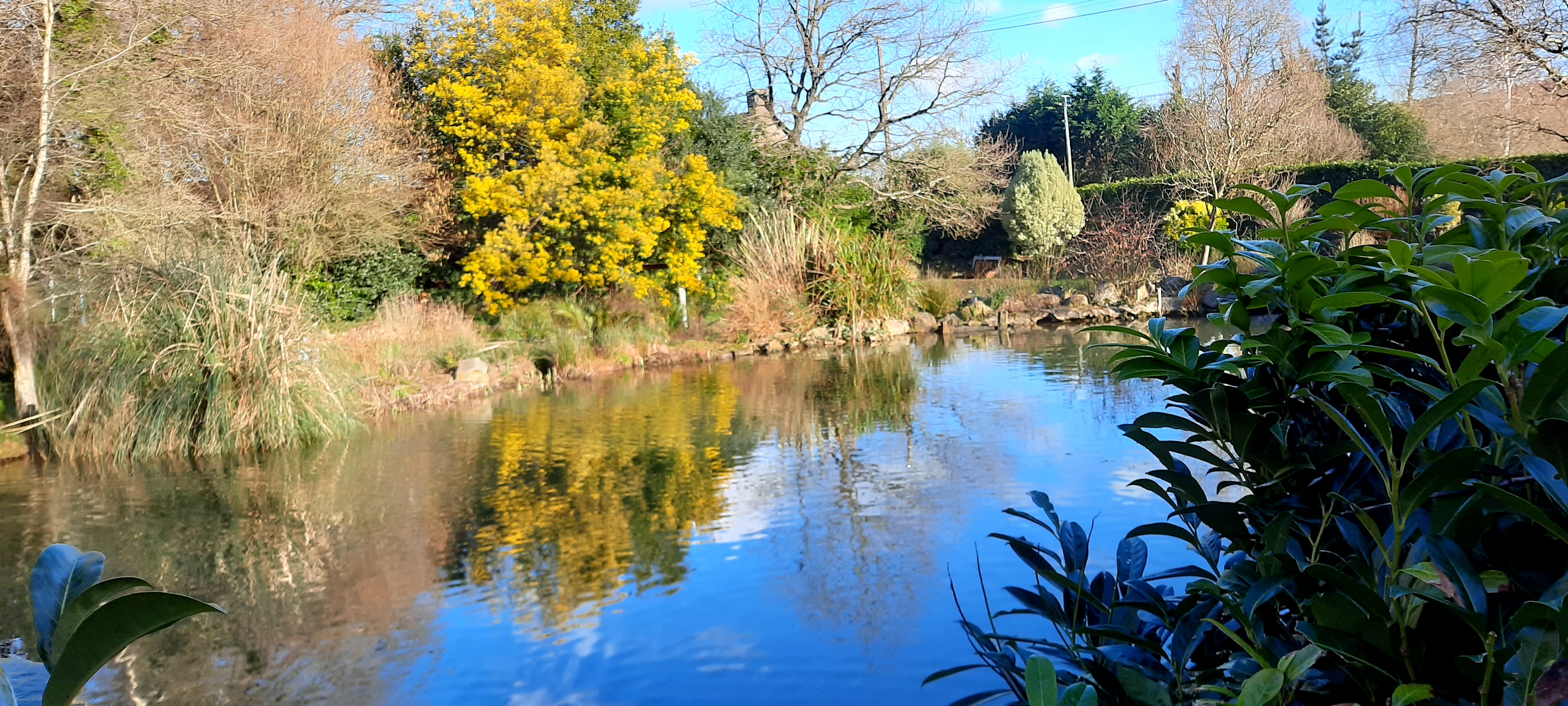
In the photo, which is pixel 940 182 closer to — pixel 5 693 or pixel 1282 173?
pixel 1282 173

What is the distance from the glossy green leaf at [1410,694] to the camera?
3.48 feet

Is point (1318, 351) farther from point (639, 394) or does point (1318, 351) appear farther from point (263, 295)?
point (639, 394)

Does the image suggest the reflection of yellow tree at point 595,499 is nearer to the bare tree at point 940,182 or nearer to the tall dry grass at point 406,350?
the tall dry grass at point 406,350

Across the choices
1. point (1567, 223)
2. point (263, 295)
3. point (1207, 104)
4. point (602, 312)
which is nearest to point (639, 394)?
point (263, 295)

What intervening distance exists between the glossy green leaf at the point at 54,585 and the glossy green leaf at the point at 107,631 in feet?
0.24

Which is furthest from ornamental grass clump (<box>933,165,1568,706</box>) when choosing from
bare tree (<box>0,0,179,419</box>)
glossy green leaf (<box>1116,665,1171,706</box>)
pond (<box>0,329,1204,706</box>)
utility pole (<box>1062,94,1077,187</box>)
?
utility pole (<box>1062,94,1077,187</box>)

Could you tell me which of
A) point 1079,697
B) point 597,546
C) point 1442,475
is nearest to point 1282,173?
point 597,546

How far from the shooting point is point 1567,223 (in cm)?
143

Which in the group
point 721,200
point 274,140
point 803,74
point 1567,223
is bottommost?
point 1567,223

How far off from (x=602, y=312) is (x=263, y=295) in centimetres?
747

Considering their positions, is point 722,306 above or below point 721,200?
below

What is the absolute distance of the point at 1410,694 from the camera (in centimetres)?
107

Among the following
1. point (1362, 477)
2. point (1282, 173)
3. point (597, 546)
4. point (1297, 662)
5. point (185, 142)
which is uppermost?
point (185, 142)

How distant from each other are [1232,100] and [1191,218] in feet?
8.56
